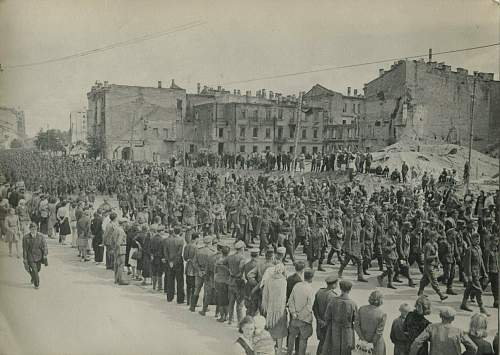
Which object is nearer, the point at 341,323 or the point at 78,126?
the point at 341,323

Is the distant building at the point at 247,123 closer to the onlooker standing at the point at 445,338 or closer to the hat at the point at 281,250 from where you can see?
the hat at the point at 281,250

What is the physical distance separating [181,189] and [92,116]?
5.04 feet

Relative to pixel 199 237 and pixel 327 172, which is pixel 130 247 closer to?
pixel 199 237

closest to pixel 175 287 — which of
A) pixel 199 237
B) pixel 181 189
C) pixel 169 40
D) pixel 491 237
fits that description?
pixel 199 237

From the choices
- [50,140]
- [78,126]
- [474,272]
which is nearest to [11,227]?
[50,140]

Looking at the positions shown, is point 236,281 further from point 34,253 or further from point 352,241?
point 34,253

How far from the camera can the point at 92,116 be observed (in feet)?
21.5

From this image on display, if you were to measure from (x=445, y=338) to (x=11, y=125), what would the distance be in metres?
5.71

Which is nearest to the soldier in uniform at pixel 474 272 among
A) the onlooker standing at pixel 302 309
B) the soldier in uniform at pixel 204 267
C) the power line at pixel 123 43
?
the onlooker standing at pixel 302 309

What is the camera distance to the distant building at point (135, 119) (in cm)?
627

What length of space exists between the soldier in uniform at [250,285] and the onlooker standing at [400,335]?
4.87 ft

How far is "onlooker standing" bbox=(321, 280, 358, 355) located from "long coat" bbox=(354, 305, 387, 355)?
67 mm

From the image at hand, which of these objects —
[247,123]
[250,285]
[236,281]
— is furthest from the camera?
[247,123]

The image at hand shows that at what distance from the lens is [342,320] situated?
14.4 ft
